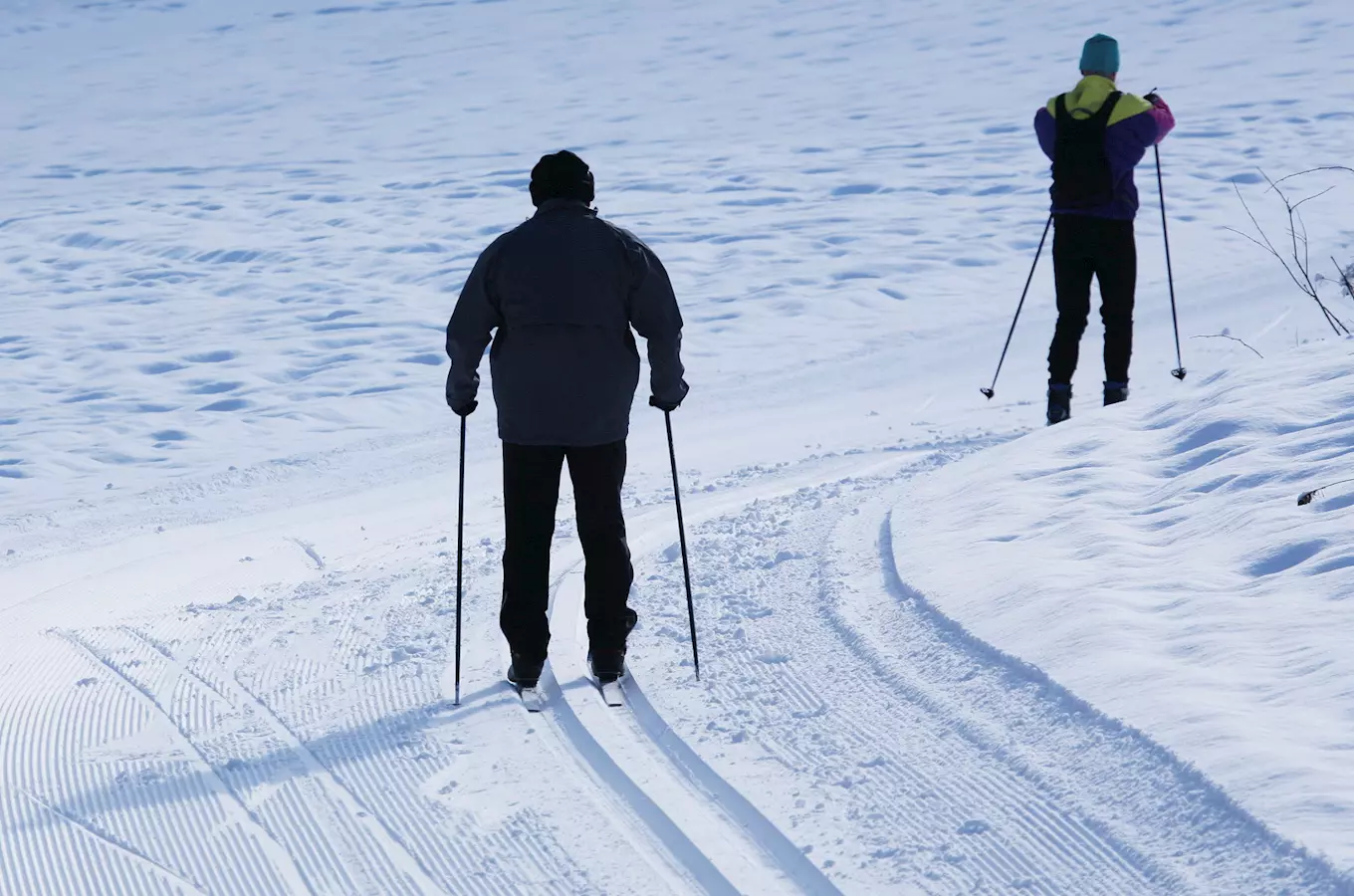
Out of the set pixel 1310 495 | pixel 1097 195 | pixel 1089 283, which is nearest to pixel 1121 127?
pixel 1097 195

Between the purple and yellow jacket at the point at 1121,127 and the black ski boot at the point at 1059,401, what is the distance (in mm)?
854

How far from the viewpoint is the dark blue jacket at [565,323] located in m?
3.93

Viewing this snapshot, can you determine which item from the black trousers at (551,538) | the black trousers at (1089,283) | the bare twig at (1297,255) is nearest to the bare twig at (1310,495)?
the bare twig at (1297,255)

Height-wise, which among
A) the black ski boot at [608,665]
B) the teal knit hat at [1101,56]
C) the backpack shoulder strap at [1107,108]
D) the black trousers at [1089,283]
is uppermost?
the teal knit hat at [1101,56]

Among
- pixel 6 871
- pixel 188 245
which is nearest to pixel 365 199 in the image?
pixel 188 245

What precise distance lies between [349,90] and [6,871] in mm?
23769

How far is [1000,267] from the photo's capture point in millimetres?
14219

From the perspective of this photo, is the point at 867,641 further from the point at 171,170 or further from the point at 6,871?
the point at 171,170

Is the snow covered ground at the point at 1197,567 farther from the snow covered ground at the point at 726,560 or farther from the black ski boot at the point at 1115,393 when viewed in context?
the black ski boot at the point at 1115,393

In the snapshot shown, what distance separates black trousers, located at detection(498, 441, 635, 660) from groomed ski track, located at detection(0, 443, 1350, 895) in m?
0.21

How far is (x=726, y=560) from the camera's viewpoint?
18.4ft

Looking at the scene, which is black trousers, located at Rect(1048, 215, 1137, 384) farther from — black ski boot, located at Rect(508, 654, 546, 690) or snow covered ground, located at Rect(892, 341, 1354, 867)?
black ski boot, located at Rect(508, 654, 546, 690)

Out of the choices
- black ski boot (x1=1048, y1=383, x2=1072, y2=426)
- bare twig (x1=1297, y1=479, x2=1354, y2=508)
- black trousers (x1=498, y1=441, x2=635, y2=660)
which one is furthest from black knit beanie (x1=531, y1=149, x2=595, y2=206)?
black ski boot (x1=1048, y1=383, x2=1072, y2=426)

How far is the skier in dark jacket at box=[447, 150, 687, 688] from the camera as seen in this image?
3.93 m
